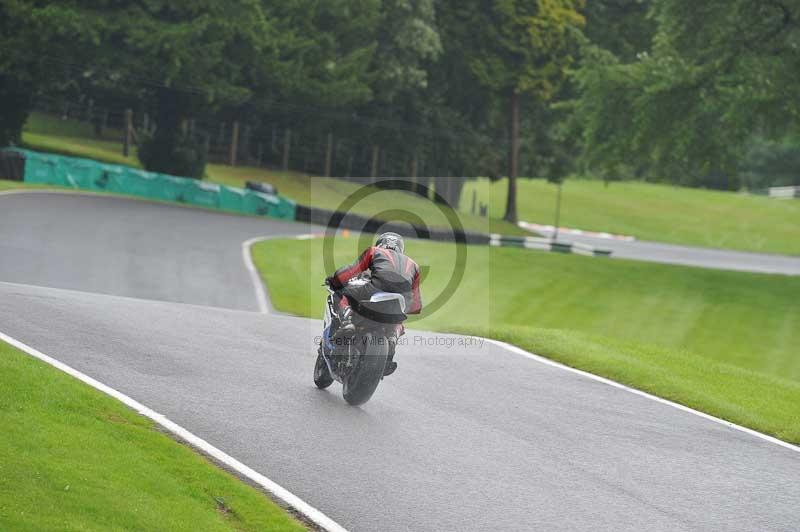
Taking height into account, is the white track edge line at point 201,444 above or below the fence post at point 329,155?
below

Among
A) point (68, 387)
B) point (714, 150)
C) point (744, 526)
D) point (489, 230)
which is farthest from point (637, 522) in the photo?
point (489, 230)

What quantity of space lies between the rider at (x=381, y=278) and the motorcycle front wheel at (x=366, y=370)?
0.23 m

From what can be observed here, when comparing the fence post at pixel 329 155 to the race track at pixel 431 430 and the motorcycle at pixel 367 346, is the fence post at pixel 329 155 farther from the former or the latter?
the motorcycle at pixel 367 346

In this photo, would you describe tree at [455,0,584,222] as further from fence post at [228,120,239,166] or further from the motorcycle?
the motorcycle

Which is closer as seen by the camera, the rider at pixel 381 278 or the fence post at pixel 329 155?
the rider at pixel 381 278

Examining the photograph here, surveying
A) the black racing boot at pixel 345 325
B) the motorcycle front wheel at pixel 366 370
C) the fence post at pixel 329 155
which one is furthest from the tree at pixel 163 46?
the motorcycle front wheel at pixel 366 370

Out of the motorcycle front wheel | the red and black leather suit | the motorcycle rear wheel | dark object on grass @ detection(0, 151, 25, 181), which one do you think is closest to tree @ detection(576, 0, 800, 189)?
dark object on grass @ detection(0, 151, 25, 181)

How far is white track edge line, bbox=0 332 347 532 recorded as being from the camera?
29.1 feet

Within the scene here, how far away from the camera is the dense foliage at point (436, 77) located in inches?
1487

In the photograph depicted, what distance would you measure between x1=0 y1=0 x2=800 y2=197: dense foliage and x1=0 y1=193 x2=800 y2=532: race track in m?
23.0

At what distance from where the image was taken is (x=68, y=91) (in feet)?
192

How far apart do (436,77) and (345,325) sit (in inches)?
2213

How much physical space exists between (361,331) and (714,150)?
28451 millimetres

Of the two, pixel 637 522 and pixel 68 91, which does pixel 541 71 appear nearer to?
pixel 68 91
